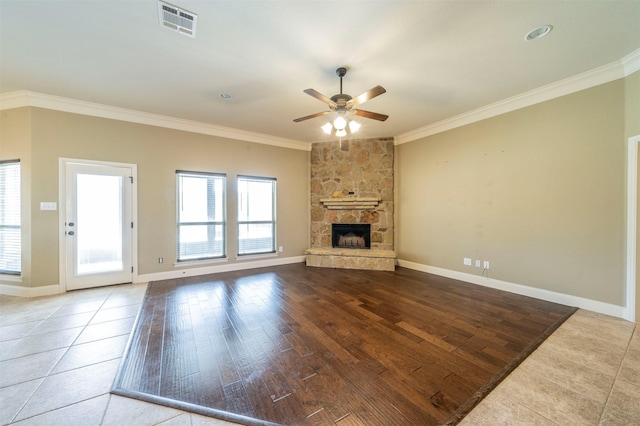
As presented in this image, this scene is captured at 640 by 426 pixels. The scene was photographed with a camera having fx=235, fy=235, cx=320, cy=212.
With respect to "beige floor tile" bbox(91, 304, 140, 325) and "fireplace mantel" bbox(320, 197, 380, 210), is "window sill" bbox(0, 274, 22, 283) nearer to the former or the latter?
"beige floor tile" bbox(91, 304, 140, 325)

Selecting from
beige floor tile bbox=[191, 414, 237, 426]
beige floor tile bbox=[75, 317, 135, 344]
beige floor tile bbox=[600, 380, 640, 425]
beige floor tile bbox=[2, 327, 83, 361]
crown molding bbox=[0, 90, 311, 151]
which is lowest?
beige floor tile bbox=[600, 380, 640, 425]

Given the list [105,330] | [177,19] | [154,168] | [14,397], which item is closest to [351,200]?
[154,168]

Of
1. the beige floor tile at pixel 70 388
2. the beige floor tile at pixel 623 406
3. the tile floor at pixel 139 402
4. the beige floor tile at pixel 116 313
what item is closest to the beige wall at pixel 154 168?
the beige floor tile at pixel 116 313

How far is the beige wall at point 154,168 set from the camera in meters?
3.67

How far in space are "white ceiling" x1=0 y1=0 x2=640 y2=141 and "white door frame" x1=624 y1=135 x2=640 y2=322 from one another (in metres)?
1.16

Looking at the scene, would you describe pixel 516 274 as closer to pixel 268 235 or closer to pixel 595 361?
pixel 595 361

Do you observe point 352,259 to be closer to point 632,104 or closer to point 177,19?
point 632,104

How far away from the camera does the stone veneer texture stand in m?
5.69

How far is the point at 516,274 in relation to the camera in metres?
3.78

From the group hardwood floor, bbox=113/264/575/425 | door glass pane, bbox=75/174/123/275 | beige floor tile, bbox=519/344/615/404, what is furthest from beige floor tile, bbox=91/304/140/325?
beige floor tile, bbox=519/344/615/404

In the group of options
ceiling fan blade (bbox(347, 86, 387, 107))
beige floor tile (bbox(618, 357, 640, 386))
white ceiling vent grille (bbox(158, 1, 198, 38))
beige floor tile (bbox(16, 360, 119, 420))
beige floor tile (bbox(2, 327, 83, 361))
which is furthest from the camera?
ceiling fan blade (bbox(347, 86, 387, 107))

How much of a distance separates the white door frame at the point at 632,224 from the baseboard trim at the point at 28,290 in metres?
7.96

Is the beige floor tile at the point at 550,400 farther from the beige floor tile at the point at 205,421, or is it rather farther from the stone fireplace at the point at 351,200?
the stone fireplace at the point at 351,200

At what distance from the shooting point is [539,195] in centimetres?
355
